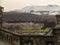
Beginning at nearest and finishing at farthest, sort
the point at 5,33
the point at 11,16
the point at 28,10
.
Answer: the point at 5,33
the point at 11,16
the point at 28,10

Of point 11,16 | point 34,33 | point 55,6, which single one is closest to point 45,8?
point 55,6

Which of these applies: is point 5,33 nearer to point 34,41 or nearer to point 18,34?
point 18,34

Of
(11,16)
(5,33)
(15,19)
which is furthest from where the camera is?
(11,16)

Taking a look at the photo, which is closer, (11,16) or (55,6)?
(11,16)

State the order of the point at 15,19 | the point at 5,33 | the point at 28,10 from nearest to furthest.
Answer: the point at 5,33 < the point at 15,19 < the point at 28,10

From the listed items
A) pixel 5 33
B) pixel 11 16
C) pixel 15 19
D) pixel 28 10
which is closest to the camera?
pixel 5 33

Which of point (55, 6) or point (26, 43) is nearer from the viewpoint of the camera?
point (26, 43)

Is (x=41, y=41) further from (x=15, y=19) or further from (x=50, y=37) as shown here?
(x=15, y=19)

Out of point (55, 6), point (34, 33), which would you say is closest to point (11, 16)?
point (55, 6)

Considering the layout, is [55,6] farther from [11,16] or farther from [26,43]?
[26,43]
